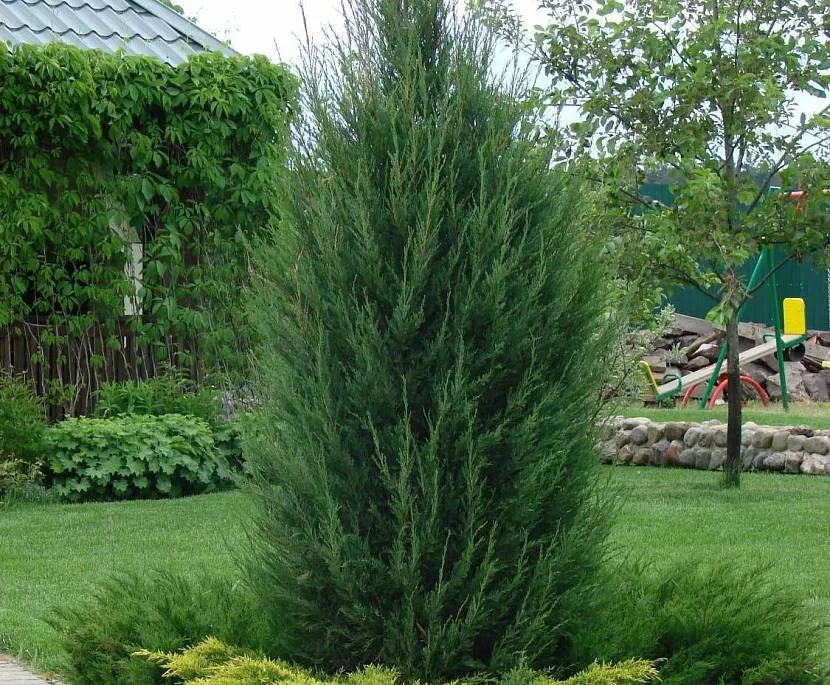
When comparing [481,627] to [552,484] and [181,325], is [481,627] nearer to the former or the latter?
[552,484]

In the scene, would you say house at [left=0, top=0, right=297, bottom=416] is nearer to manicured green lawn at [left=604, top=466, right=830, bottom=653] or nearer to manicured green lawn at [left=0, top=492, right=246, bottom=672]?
manicured green lawn at [left=0, top=492, right=246, bottom=672]

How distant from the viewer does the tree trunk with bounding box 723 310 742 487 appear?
11289mm

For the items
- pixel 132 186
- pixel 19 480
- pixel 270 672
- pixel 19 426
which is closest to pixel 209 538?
pixel 19 480

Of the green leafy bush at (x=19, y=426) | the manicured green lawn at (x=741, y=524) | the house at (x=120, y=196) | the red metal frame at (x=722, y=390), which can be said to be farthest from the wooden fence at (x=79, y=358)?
the red metal frame at (x=722, y=390)

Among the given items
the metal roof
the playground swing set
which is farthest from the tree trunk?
the metal roof

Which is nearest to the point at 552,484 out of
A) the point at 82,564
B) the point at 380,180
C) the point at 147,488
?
the point at 380,180

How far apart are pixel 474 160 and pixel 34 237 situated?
27.3 ft

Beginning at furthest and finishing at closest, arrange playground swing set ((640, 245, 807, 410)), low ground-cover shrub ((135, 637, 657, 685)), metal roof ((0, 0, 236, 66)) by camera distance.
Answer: playground swing set ((640, 245, 807, 410)), metal roof ((0, 0, 236, 66)), low ground-cover shrub ((135, 637, 657, 685))

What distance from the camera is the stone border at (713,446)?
12.6 metres

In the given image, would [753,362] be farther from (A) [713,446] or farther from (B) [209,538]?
(B) [209,538]

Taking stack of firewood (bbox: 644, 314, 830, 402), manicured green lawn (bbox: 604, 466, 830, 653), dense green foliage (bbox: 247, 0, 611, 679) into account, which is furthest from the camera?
stack of firewood (bbox: 644, 314, 830, 402)

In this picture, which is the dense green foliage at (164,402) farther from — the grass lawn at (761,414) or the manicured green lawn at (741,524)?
the grass lawn at (761,414)

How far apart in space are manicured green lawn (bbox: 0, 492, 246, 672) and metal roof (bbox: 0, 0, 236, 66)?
4.82 meters

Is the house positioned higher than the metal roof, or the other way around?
the metal roof
